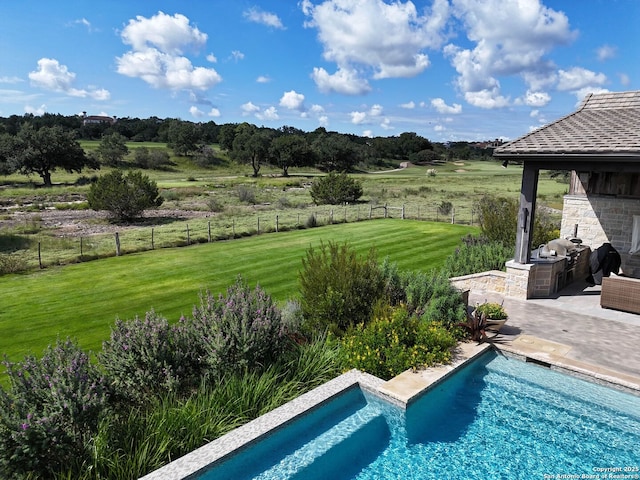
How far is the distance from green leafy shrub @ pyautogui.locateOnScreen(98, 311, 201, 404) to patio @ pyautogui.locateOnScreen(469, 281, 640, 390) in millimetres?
4862

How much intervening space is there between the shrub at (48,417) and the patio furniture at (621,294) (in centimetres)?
892

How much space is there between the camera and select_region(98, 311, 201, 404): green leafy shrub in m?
4.88

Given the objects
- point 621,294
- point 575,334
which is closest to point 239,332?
point 575,334

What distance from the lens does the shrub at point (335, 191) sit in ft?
111

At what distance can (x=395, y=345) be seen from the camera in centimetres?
600

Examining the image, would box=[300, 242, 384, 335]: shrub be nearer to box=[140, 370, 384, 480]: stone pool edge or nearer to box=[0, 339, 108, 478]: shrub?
box=[140, 370, 384, 480]: stone pool edge

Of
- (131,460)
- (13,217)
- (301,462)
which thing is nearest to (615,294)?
(301,462)

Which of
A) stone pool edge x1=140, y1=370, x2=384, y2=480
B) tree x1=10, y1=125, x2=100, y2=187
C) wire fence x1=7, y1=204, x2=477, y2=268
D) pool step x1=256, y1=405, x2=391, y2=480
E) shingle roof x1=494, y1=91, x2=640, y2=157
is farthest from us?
tree x1=10, y1=125, x2=100, y2=187

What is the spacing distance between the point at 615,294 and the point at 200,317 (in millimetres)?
7867

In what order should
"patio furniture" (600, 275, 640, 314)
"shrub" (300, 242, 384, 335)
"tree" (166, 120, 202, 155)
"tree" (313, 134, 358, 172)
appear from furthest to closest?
1. "tree" (313, 134, 358, 172)
2. "tree" (166, 120, 202, 155)
3. "patio furniture" (600, 275, 640, 314)
4. "shrub" (300, 242, 384, 335)

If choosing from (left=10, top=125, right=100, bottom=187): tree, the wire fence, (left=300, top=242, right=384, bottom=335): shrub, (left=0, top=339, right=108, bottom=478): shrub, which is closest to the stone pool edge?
(left=0, top=339, right=108, bottom=478): shrub

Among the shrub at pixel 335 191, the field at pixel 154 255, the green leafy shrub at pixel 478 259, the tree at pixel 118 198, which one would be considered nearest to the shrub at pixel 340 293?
the field at pixel 154 255

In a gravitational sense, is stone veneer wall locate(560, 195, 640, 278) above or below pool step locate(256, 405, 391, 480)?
above

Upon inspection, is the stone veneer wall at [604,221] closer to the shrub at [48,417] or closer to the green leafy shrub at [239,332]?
the green leafy shrub at [239,332]
